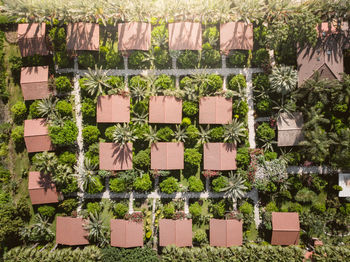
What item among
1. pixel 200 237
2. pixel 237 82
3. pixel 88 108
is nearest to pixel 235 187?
pixel 200 237

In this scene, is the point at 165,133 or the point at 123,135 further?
the point at 165,133

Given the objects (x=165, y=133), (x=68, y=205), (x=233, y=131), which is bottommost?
(x=68, y=205)

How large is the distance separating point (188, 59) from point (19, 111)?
55.1 ft

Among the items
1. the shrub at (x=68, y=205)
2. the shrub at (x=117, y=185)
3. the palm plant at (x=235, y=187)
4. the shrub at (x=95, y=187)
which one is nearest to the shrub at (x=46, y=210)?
the shrub at (x=68, y=205)

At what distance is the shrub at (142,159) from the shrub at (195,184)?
166 inches

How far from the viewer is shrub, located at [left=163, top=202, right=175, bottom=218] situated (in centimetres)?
2166

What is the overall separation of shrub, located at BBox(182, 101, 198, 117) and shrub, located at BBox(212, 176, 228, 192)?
647cm

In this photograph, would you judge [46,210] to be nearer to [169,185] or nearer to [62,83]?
[169,185]

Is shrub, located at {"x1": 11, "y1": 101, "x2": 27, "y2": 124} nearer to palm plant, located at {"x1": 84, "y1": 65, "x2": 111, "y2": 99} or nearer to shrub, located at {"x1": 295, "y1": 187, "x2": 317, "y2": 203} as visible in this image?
palm plant, located at {"x1": 84, "y1": 65, "x2": 111, "y2": 99}

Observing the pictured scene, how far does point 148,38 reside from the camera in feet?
71.5

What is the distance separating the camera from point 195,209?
71.3 ft

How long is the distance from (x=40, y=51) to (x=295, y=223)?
28.4 m

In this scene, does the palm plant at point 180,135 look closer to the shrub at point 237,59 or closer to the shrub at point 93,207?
the shrub at point 237,59

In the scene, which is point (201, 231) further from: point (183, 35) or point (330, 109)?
point (183, 35)
